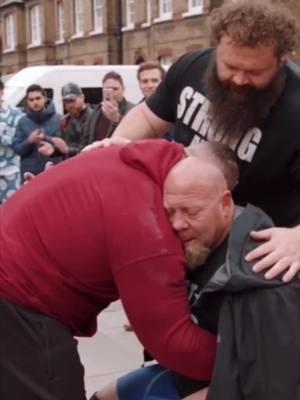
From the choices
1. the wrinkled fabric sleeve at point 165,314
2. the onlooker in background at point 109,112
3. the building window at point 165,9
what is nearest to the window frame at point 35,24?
the building window at point 165,9

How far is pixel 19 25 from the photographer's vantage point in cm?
3462

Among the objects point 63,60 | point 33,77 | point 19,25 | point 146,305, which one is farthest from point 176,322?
point 19,25

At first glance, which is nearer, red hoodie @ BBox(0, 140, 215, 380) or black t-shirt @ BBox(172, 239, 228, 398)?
red hoodie @ BBox(0, 140, 215, 380)

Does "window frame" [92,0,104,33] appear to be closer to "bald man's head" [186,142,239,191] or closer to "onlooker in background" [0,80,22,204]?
"onlooker in background" [0,80,22,204]

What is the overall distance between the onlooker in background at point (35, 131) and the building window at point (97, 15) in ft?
65.2

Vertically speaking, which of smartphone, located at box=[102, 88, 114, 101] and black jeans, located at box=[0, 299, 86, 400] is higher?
smartphone, located at box=[102, 88, 114, 101]

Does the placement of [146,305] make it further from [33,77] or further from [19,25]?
[19,25]

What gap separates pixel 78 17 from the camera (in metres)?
29.4

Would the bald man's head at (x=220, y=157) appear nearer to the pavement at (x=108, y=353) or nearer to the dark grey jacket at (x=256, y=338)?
the dark grey jacket at (x=256, y=338)

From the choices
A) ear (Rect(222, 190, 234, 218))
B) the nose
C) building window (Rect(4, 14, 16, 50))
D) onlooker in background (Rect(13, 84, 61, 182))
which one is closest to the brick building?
building window (Rect(4, 14, 16, 50))

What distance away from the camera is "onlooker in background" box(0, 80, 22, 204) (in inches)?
240

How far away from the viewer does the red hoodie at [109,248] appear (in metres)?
2.09

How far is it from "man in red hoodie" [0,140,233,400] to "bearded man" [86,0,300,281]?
0.26 meters

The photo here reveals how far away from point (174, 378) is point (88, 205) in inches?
27.0
